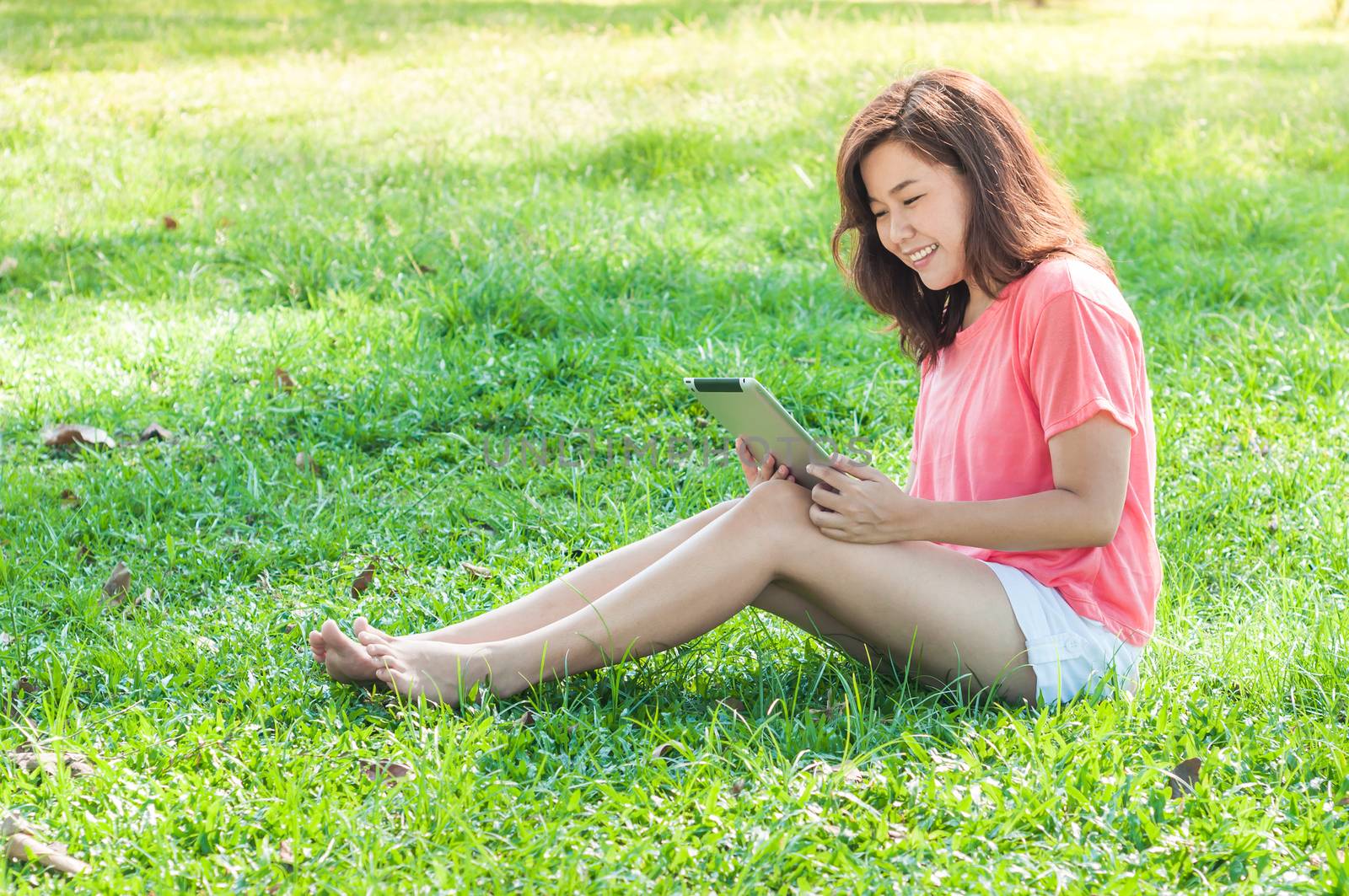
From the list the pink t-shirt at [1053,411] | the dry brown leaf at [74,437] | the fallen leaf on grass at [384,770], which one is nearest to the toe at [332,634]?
the fallen leaf on grass at [384,770]

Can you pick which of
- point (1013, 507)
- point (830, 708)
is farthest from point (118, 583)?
point (1013, 507)

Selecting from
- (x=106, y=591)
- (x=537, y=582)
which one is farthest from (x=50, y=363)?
(x=537, y=582)

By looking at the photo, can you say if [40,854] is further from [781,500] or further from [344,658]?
[781,500]

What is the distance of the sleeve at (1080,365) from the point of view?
2387 millimetres

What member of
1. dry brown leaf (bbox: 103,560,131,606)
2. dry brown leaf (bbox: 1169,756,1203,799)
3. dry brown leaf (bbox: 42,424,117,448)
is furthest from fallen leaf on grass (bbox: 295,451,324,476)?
dry brown leaf (bbox: 1169,756,1203,799)

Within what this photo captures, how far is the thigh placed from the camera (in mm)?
2521

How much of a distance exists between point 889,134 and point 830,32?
8.31m

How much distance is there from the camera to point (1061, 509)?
2441 millimetres

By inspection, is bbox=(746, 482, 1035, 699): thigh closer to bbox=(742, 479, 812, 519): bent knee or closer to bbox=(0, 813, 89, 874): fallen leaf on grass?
bbox=(742, 479, 812, 519): bent knee

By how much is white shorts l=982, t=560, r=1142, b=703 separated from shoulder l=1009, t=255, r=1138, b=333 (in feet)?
1.74

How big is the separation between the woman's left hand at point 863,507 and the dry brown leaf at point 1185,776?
66 centimetres

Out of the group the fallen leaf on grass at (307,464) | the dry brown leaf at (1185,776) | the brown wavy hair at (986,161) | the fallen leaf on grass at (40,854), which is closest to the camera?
the fallen leaf on grass at (40,854)

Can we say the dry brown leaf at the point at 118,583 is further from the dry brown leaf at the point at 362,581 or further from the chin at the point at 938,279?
the chin at the point at 938,279

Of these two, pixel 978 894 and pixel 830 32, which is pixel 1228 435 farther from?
pixel 830 32
